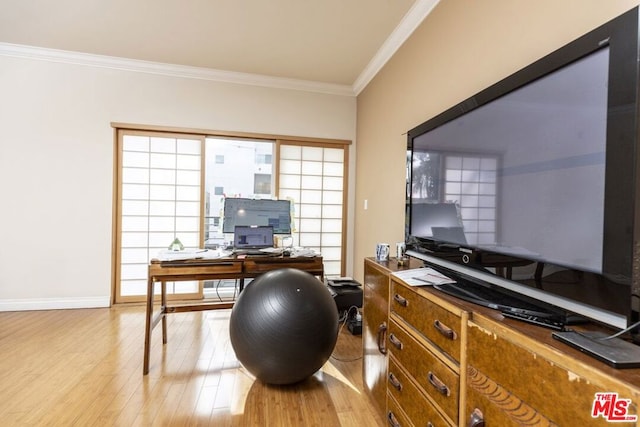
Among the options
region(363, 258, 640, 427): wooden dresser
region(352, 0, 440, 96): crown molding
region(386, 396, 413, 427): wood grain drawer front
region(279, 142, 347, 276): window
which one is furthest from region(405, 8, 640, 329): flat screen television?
region(279, 142, 347, 276): window

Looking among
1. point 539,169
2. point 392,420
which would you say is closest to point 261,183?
point 392,420

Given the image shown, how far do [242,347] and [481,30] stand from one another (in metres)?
2.32

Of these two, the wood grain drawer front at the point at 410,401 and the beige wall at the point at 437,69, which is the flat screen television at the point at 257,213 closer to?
the beige wall at the point at 437,69

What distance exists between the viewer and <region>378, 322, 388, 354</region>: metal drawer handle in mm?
1607

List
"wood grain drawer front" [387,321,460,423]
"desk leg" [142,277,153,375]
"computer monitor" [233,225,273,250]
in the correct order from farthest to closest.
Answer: "computer monitor" [233,225,273,250], "desk leg" [142,277,153,375], "wood grain drawer front" [387,321,460,423]

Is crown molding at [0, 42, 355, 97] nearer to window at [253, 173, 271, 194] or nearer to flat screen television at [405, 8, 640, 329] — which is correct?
window at [253, 173, 271, 194]

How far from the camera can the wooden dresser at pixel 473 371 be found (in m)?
0.63

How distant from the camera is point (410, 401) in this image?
1.31 metres

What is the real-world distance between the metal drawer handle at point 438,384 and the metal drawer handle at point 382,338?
1.41 feet

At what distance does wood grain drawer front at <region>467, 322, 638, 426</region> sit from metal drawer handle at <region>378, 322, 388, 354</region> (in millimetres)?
660

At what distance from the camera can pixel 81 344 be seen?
247 centimetres

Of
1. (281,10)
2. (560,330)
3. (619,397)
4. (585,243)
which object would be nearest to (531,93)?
(585,243)

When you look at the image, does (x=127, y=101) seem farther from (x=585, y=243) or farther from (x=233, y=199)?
(x=585, y=243)

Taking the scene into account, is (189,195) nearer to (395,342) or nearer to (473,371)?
(395,342)
